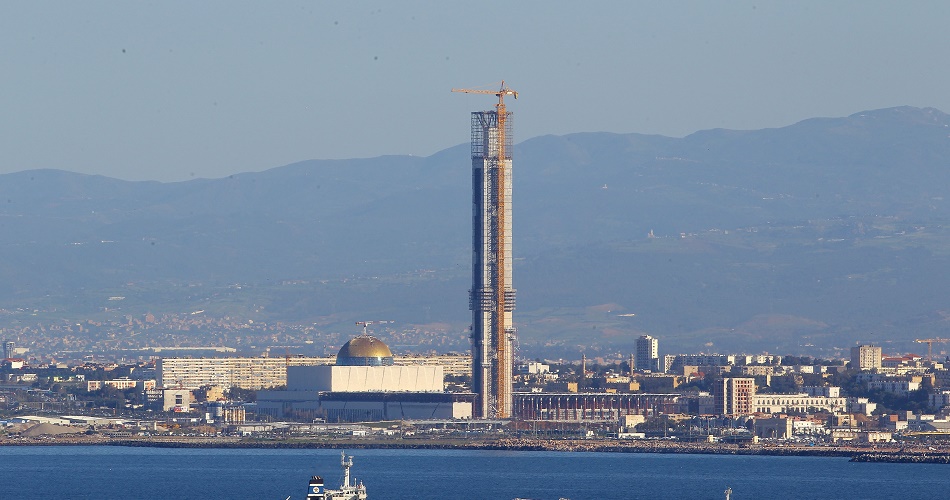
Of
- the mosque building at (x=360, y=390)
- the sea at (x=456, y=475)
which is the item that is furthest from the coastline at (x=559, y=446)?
the mosque building at (x=360, y=390)

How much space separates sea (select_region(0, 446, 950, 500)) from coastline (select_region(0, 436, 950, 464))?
178 cm

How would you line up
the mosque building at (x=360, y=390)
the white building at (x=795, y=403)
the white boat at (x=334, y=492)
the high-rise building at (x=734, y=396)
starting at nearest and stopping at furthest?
the white boat at (x=334, y=492) < the mosque building at (x=360, y=390) < the high-rise building at (x=734, y=396) < the white building at (x=795, y=403)

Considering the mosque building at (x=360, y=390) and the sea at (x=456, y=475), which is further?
the mosque building at (x=360, y=390)

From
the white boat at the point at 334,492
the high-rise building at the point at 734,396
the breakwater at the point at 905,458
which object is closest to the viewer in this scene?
the white boat at the point at 334,492

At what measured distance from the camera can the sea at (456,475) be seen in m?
93.4

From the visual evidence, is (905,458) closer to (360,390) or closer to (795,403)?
(795,403)

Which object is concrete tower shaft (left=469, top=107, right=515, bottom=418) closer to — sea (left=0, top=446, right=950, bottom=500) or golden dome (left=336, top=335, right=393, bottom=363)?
golden dome (left=336, top=335, right=393, bottom=363)

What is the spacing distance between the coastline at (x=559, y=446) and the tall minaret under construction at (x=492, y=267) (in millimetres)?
12054

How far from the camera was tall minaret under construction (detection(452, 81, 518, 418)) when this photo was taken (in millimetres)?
149875

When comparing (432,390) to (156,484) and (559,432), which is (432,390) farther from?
(156,484)

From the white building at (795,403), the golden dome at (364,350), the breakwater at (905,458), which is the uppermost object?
the golden dome at (364,350)

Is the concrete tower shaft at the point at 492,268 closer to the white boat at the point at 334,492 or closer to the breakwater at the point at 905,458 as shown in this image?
the breakwater at the point at 905,458

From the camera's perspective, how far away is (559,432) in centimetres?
15000

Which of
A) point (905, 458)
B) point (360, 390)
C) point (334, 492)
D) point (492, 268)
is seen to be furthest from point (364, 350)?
point (334, 492)
